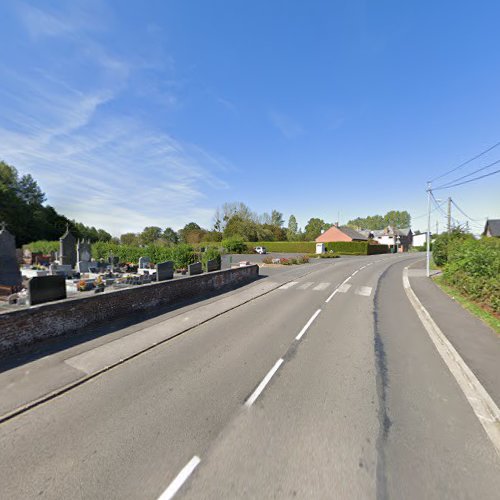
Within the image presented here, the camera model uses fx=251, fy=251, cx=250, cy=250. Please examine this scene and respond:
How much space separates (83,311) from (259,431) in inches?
244

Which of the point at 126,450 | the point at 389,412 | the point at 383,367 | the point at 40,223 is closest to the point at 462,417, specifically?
the point at 389,412

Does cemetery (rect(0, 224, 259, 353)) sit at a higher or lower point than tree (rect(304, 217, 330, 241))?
lower

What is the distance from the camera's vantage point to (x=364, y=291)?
13805mm

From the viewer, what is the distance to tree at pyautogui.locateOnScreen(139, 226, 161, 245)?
78000mm

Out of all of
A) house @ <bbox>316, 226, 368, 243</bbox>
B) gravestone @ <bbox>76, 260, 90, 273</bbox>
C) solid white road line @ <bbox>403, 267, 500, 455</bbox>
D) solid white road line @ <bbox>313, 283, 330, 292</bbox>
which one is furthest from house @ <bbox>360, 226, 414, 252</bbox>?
solid white road line @ <bbox>403, 267, 500, 455</bbox>

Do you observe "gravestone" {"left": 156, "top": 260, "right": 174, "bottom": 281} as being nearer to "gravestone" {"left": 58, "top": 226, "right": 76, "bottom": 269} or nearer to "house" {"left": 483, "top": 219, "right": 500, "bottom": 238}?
"gravestone" {"left": 58, "top": 226, "right": 76, "bottom": 269}

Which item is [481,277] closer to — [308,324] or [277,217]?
[308,324]

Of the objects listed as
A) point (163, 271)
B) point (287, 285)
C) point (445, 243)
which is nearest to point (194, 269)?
point (163, 271)

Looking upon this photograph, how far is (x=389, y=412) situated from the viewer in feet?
13.0

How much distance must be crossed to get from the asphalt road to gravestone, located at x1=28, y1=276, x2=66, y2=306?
2.02m

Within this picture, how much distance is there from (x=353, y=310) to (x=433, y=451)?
6897 mm

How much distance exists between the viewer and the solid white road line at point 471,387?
3.71 meters

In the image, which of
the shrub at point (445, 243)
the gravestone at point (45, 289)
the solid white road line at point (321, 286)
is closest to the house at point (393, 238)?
the shrub at point (445, 243)

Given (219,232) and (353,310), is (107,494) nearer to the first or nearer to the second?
(353,310)
